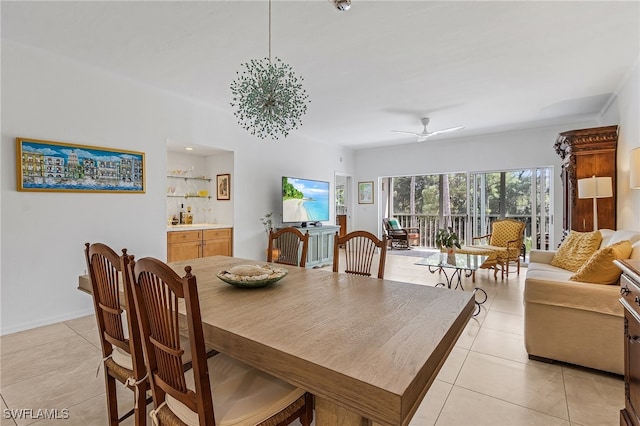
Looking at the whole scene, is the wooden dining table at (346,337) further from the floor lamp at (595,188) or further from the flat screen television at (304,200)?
the flat screen television at (304,200)

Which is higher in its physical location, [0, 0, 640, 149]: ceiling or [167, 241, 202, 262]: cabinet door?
[0, 0, 640, 149]: ceiling

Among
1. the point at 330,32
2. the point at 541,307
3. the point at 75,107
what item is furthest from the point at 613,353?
the point at 75,107

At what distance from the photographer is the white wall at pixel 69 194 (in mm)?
2836

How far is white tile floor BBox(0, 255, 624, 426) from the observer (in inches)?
67.7

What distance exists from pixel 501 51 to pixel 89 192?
4484mm

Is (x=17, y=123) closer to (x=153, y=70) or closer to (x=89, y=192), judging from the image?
(x=89, y=192)

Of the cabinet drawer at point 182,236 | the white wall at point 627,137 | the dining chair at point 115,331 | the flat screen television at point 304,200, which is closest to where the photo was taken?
the dining chair at point 115,331

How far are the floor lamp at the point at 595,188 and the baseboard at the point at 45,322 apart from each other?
6.00 meters

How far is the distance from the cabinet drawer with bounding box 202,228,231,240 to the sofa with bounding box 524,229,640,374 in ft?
12.8

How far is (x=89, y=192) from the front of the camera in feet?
10.8

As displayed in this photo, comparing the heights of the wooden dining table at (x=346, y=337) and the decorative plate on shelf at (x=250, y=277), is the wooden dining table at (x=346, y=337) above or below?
below

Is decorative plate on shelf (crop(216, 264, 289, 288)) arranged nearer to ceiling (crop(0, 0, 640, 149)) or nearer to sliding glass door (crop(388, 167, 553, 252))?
ceiling (crop(0, 0, 640, 149))

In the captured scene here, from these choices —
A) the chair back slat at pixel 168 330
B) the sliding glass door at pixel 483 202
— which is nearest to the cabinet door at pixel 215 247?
the chair back slat at pixel 168 330

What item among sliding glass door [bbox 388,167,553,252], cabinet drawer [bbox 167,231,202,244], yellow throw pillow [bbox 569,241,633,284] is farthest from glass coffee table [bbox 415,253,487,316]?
cabinet drawer [bbox 167,231,202,244]
